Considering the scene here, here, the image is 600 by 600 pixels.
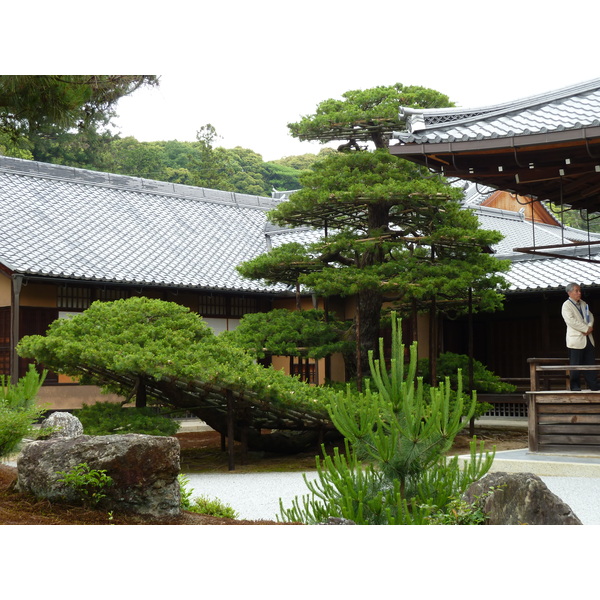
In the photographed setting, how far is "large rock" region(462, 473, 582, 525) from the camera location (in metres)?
5.01

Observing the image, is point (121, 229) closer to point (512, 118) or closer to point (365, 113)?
point (365, 113)

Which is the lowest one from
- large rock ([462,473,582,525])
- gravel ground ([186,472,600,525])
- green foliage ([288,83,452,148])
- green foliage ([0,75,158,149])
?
gravel ground ([186,472,600,525])

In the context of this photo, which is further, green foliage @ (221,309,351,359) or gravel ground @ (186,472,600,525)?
green foliage @ (221,309,351,359)

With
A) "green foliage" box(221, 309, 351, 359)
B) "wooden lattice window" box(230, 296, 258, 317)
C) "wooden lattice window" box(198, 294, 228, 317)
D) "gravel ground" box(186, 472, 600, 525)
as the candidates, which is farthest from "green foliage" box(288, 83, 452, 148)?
"wooden lattice window" box(230, 296, 258, 317)

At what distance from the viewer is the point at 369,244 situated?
12.1 meters

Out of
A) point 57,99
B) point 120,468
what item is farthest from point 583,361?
point 57,99

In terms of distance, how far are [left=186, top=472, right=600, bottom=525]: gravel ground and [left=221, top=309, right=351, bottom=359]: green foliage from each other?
232cm

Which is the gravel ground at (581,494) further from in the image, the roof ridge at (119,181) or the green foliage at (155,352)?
the roof ridge at (119,181)

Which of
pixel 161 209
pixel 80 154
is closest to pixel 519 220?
Answer: pixel 161 209

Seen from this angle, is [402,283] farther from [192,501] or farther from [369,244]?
[192,501]

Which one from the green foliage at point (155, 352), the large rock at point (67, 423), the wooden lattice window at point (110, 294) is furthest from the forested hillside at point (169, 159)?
the large rock at point (67, 423)

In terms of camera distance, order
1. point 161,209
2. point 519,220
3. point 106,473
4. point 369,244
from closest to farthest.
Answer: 1. point 106,473
2. point 369,244
3. point 161,209
4. point 519,220

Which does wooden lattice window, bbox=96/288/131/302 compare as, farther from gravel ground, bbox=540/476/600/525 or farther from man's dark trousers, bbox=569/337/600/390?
gravel ground, bbox=540/476/600/525

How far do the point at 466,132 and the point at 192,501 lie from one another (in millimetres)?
5034
